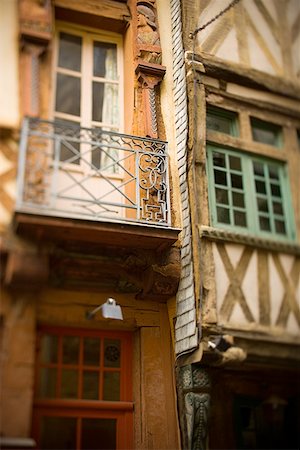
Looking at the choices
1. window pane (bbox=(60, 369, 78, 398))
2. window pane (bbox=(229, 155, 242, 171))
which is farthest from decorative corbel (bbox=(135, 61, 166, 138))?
window pane (bbox=(60, 369, 78, 398))

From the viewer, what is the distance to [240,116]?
6777mm

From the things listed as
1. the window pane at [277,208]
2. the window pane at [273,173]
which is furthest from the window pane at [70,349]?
the window pane at [273,173]

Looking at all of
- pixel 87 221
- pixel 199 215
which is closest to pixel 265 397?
pixel 199 215

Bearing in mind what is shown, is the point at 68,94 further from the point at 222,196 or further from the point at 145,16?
the point at 222,196

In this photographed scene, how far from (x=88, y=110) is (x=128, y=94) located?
49 centimetres

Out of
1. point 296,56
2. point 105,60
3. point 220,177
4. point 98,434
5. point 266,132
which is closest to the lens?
point 98,434

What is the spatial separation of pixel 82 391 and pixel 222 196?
2.46 metres

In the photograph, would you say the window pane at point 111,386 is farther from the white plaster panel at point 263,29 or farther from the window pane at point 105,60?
the white plaster panel at point 263,29

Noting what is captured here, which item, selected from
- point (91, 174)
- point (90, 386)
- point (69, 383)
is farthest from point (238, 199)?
point (69, 383)

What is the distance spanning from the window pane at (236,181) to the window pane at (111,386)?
2354 millimetres

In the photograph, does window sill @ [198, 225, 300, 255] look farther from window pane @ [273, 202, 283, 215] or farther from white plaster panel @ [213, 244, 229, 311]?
window pane @ [273, 202, 283, 215]

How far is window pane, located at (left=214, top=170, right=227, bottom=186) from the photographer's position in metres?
6.41

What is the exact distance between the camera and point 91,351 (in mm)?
5652

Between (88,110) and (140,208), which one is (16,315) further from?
(88,110)
